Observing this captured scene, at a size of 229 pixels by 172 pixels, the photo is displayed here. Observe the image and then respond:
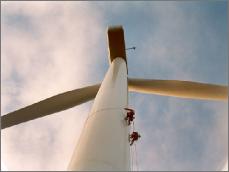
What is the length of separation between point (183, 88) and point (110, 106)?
7.73 m

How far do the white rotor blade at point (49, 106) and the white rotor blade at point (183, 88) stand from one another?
9.63 feet

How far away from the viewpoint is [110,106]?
43.3 feet

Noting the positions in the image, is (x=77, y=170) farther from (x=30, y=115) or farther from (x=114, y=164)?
(x=30, y=115)

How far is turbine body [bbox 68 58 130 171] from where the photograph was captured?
9.94 metres

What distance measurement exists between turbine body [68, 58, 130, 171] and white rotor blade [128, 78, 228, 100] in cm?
554

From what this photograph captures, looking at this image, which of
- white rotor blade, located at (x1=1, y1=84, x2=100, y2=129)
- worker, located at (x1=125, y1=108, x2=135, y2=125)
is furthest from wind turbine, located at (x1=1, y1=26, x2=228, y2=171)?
worker, located at (x1=125, y1=108, x2=135, y2=125)

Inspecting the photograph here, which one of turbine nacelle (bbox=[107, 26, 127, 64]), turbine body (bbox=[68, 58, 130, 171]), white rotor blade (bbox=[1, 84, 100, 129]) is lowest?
turbine body (bbox=[68, 58, 130, 171])

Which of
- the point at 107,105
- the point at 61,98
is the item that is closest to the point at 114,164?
the point at 107,105

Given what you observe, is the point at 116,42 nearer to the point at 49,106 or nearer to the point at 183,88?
the point at 183,88

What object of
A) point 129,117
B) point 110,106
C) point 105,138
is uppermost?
point 110,106

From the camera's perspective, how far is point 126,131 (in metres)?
12.4

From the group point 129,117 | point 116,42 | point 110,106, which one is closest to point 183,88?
point 116,42

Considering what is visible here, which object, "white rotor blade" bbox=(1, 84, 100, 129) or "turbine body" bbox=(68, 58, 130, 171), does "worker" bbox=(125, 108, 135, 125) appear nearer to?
"turbine body" bbox=(68, 58, 130, 171)

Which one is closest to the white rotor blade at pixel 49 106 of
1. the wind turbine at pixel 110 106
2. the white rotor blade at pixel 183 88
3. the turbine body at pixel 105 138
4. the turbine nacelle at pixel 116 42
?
the wind turbine at pixel 110 106
